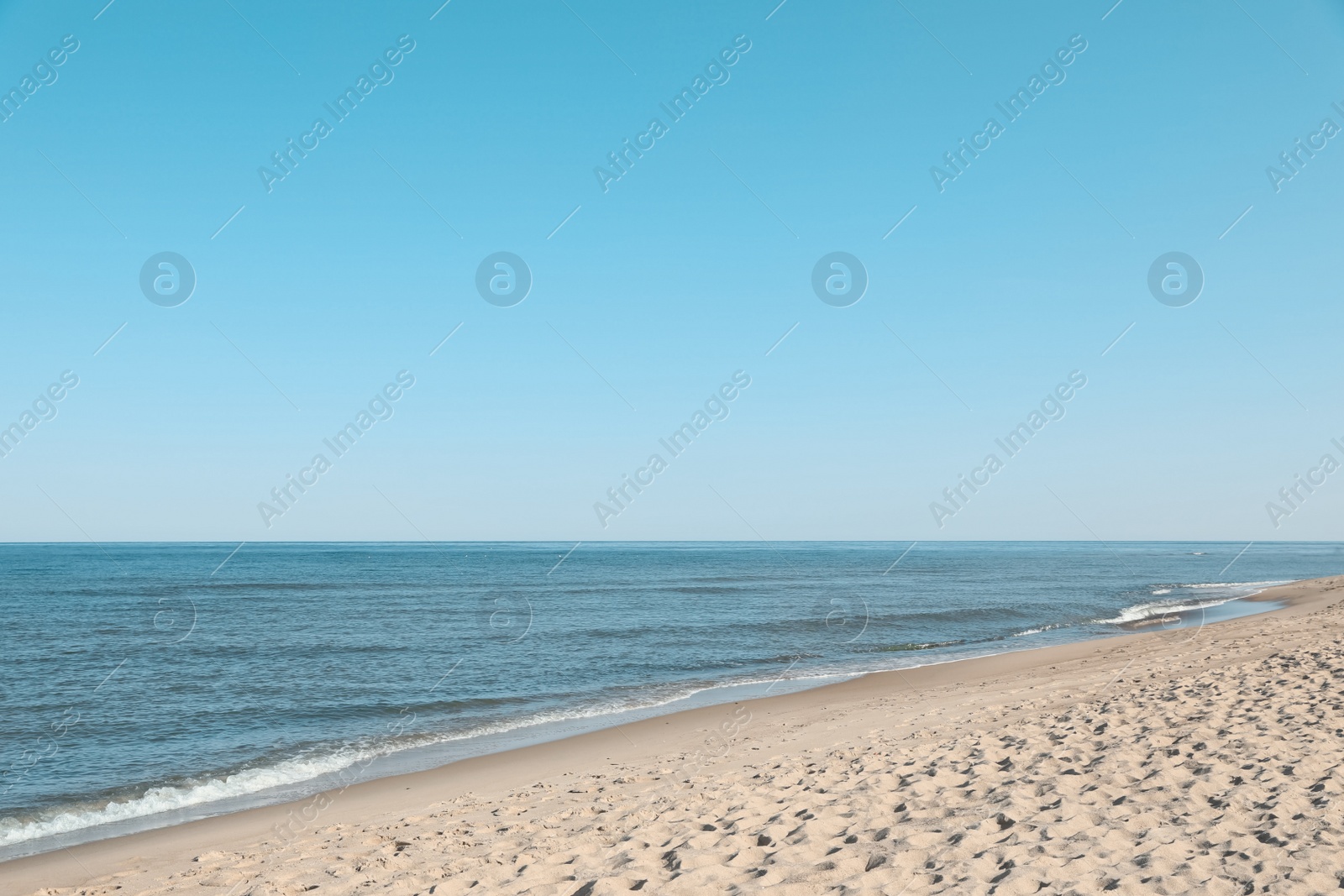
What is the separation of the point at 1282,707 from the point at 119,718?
19.0m

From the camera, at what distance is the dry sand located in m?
5.58

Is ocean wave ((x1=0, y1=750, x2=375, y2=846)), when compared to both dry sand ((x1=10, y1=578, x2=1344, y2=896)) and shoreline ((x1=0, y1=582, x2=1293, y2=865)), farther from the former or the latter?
dry sand ((x1=10, y1=578, x2=1344, y2=896))

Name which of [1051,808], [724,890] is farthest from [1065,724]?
[724,890]

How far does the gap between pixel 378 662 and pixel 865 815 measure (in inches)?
690

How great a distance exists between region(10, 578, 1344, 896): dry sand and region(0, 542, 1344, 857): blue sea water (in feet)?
6.44

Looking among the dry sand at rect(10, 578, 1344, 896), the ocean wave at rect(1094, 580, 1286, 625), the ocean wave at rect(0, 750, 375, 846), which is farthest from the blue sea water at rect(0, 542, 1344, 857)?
the dry sand at rect(10, 578, 1344, 896)

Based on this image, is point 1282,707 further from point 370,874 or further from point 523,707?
point 523,707

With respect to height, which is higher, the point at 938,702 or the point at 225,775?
the point at 225,775

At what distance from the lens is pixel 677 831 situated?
7.03m

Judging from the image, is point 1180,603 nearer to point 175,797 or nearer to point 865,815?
point 865,815

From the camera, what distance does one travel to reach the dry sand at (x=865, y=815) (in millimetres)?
5582

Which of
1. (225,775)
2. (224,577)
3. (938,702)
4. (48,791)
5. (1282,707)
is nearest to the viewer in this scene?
(1282,707)

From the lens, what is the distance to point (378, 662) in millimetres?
21141

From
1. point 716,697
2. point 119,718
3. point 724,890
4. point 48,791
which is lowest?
point 724,890
